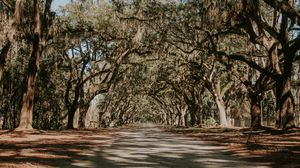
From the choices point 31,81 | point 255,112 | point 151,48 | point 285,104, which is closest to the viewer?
point 285,104

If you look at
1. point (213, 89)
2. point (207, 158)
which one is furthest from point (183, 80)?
point (207, 158)

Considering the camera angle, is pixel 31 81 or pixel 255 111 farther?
pixel 255 111

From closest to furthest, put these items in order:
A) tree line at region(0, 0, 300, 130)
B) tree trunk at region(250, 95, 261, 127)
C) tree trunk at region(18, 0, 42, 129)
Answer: tree line at region(0, 0, 300, 130) → tree trunk at region(18, 0, 42, 129) → tree trunk at region(250, 95, 261, 127)

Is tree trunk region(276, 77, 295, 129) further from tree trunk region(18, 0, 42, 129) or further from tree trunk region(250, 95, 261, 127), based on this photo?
tree trunk region(18, 0, 42, 129)

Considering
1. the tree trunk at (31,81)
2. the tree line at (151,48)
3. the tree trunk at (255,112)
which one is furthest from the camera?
the tree trunk at (255,112)

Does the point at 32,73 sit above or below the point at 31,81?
above

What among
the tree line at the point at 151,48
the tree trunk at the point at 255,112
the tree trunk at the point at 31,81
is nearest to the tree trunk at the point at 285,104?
the tree line at the point at 151,48

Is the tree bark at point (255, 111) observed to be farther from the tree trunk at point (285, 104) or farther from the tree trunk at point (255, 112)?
the tree trunk at point (285, 104)

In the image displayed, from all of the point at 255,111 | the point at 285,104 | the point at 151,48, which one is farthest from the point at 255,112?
the point at 151,48

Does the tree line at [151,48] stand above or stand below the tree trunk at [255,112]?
above

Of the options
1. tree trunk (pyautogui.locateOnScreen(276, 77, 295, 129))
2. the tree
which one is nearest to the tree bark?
tree trunk (pyautogui.locateOnScreen(276, 77, 295, 129))

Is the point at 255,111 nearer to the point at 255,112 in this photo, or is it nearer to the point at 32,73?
the point at 255,112

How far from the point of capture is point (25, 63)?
41.8m

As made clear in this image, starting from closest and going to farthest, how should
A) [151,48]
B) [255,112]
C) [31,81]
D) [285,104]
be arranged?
[285,104], [31,81], [255,112], [151,48]
